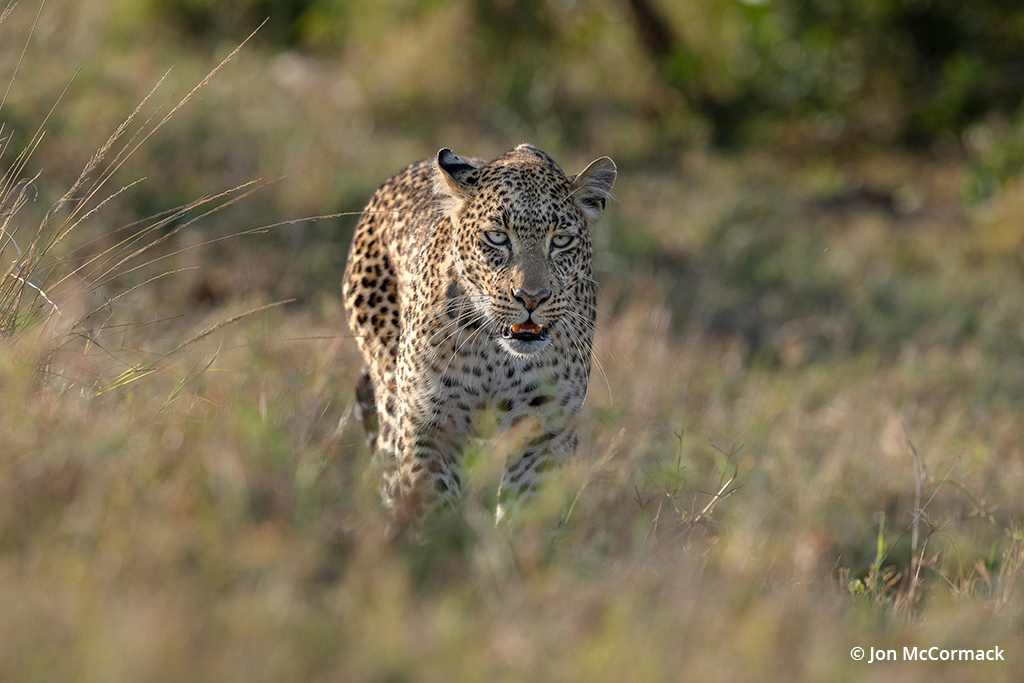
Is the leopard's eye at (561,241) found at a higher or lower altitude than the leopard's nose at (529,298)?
higher

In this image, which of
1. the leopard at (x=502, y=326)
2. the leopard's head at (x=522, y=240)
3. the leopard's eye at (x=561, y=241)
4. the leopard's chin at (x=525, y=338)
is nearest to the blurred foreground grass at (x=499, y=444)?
the leopard at (x=502, y=326)

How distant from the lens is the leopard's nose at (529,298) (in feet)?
16.1

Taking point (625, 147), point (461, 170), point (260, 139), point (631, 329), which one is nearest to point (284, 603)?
point (461, 170)

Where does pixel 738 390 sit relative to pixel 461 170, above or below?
below

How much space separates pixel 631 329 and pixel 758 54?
6.56 m

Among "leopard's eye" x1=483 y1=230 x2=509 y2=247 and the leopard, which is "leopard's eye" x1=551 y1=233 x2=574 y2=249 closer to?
the leopard

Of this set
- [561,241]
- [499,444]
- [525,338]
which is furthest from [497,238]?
[499,444]

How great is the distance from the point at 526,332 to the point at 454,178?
94cm

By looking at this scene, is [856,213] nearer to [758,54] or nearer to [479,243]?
[758,54]

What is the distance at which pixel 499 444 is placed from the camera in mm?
4891

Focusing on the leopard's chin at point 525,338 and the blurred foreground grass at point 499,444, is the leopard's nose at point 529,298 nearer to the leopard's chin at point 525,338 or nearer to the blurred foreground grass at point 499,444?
the leopard's chin at point 525,338

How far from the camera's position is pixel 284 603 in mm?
2861

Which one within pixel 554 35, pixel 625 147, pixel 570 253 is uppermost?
pixel 570 253

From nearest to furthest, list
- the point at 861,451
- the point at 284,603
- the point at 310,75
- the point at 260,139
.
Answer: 1. the point at 284,603
2. the point at 861,451
3. the point at 260,139
4. the point at 310,75
